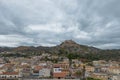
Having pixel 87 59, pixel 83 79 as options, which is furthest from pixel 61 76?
pixel 87 59

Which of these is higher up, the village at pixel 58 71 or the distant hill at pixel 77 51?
the distant hill at pixel 77 51

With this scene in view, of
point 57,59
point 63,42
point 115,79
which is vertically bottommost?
point 115,79

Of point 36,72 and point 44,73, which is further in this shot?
point 36,72

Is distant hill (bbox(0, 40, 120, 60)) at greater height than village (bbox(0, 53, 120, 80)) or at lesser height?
greater

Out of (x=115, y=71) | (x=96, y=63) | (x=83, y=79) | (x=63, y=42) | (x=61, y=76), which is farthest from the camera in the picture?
(x=63, y=42)

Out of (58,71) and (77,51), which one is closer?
(58,71)

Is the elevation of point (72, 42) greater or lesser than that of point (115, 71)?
greater

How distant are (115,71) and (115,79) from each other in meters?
21.7

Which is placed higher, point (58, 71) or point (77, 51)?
point (77, 51)

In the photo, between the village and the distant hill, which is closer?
the village

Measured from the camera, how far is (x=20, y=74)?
55.7 m

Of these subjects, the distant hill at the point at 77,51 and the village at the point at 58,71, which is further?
the distant hill at the point at 77,51

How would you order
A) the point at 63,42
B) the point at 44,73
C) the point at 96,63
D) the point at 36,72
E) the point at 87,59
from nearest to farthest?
the point at 44,73 → the point at 36,72 → the point at 96,63 → the point at 87,59 → the point at 63,42

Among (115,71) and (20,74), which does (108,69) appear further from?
(20,74)
